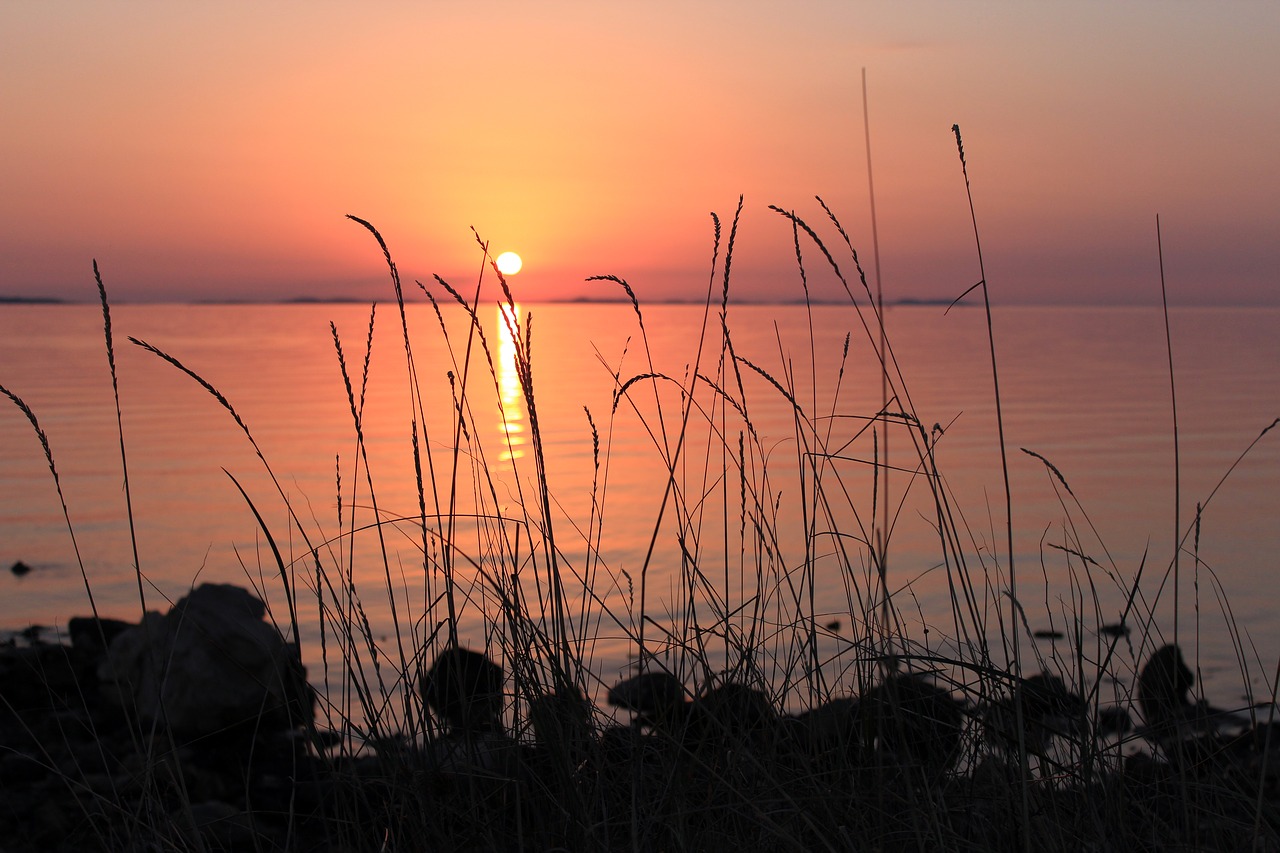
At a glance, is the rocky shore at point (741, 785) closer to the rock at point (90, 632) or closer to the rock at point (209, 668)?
the rock at point (209, 668)

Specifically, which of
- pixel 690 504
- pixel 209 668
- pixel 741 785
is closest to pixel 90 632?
pixel 209 668

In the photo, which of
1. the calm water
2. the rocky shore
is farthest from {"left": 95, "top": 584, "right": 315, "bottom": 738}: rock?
the rocky shore

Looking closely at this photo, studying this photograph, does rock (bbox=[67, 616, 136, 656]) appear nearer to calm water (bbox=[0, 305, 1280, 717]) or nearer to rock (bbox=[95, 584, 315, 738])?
calm water (bbox=[0, 305, 1280, 717])

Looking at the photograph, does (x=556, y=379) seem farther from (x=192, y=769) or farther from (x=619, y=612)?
(x=192, y=769)

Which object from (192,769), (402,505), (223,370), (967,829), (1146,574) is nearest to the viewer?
(967,829)

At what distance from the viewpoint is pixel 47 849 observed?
336cm

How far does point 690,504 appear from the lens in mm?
9203

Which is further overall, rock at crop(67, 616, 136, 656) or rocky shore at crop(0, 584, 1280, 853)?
rock at crop(67, 616, 136, 656)

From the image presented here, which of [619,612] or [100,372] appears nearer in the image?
[619,612]

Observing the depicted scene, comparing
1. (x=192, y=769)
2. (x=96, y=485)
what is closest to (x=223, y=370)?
(x=96, y=485)

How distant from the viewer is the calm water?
3.03 meters

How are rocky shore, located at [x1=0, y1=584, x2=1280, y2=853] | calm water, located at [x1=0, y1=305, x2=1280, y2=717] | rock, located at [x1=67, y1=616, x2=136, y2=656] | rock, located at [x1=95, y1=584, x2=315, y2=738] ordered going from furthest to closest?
rock, located at [x1=67, y1=616, x2=136, y2=656], rock, located at [x1=95, y1=584, x2=315, y2=738], calm water, located at [x1=0, y1=305, x2=1280, y2=717], rocky shore, located at [x1=0, y1=584, x2=1280, y2=853]

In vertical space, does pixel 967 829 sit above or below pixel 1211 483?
above

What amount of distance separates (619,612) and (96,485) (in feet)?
25.7
